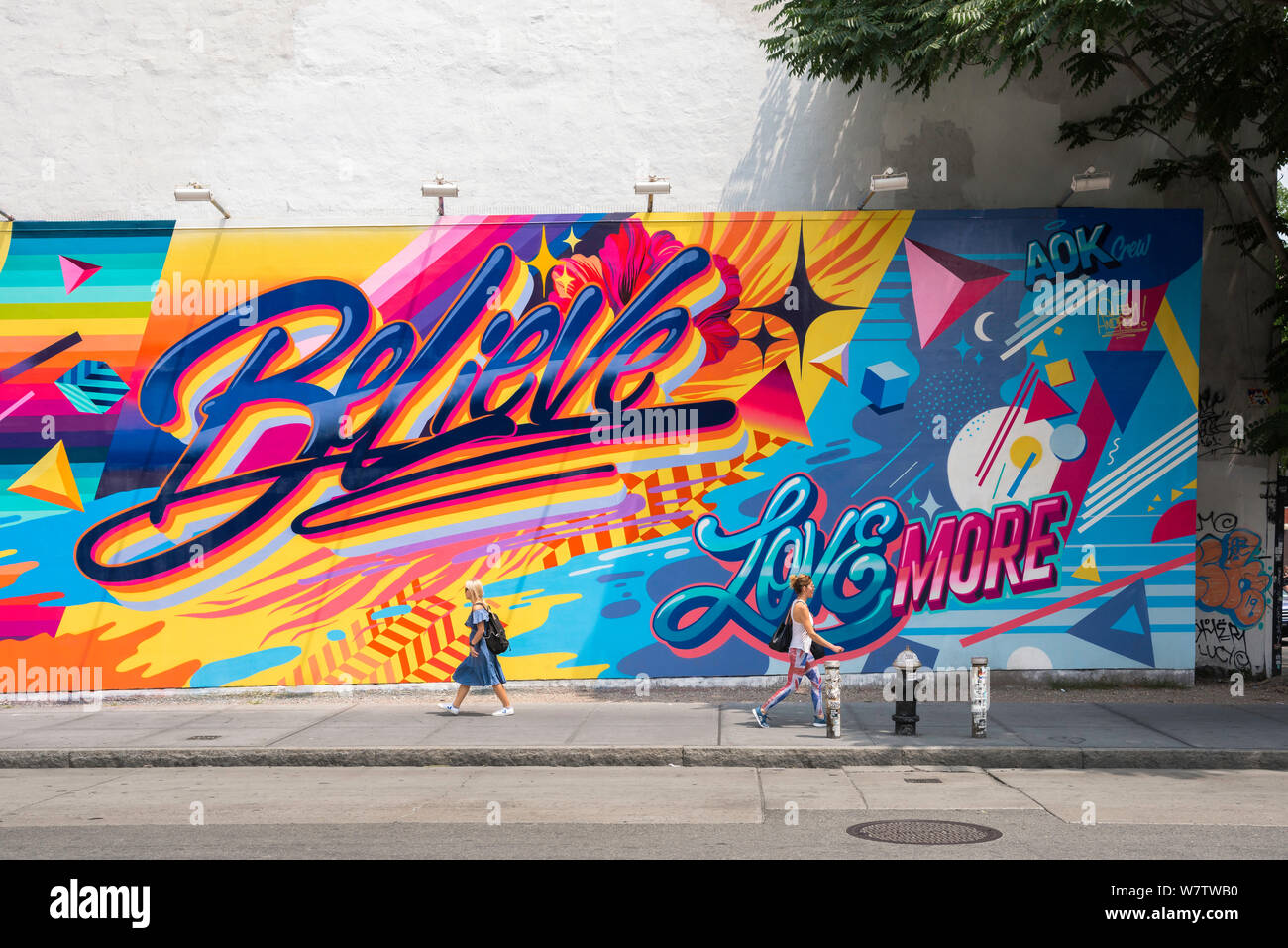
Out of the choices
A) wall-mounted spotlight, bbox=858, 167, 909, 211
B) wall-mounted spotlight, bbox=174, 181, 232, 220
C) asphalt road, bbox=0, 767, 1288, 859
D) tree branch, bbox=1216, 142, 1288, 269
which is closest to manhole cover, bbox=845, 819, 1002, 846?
asphalt road, bbox=0, 767, 1288, 859

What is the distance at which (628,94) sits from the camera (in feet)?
50.9

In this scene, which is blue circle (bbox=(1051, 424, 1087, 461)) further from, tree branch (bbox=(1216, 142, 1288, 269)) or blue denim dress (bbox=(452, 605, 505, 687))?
blue denim dress (bbox=(452, 605, 505, 687))

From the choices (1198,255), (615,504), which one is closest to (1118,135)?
(1198,255)

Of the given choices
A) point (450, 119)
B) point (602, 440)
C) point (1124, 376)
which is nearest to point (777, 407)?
point (602, 440)

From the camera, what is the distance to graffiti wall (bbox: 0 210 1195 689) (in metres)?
14.8

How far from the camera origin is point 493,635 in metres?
13.0

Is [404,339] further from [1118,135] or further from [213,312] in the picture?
Result: [1118,135]

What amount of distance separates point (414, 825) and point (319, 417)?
790cm

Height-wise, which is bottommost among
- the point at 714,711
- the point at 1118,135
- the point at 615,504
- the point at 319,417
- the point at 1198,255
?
the point at 714,711

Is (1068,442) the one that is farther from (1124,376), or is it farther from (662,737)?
(662,737)

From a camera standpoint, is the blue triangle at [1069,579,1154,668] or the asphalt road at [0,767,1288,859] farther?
the blue triangle at [1069,579,1154,668]

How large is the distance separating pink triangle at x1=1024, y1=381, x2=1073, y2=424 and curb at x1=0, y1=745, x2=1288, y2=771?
547cm

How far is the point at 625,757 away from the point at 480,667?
2655 mm

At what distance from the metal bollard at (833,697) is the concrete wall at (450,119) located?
22.9ft
